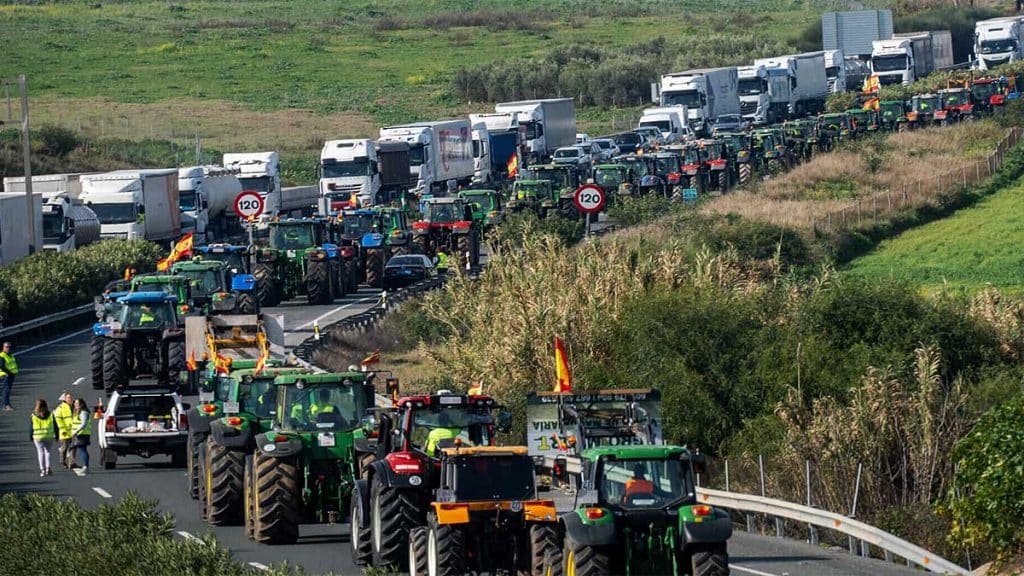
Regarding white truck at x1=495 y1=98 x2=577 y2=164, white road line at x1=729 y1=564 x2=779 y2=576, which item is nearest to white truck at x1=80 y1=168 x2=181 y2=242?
white truck at x1=495 y1=98 x2=577 y2=164

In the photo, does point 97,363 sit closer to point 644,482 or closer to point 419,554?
point 419,554

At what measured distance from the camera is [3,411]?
3606cm

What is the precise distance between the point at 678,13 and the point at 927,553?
539 ft

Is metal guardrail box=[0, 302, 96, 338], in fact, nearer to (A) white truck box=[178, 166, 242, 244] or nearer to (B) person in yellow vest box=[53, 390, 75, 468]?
(A) white truck box=[178, 166, 242, 244]

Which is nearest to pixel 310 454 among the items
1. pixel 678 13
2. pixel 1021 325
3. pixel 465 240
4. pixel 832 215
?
pixel 1021 325

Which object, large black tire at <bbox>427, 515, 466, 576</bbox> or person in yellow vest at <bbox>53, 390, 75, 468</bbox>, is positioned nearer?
large black tire at <bbox>427, 515, 466, 576</bbox>

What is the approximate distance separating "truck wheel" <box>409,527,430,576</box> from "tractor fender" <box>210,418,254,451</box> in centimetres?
543

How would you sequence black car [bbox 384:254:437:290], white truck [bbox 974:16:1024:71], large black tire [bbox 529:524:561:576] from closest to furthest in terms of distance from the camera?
large black tire [bbox 529:524:561:576] → black car [bbox 384:254:437:290] → white truck [bbox 974:16:1024:71]

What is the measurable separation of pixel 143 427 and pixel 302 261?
21187 millimetres

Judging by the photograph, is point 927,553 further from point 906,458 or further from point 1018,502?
point 906,458

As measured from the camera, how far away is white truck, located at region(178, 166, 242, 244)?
66.0 m

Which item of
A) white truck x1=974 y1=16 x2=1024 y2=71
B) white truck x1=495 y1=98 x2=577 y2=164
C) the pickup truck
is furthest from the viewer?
white truck x1=974 y1=16 x2=1024 y2=71

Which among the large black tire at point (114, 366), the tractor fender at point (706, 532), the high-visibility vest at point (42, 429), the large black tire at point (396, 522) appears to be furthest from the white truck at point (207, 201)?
the tractor fender at point (706, 532)

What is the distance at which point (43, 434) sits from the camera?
29.0 m
